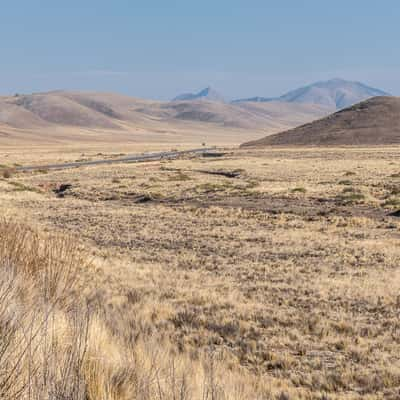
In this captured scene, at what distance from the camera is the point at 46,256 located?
833cm

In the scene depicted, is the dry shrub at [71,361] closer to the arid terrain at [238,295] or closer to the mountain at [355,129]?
the arid terrain at [238,295]

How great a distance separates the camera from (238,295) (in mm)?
13273

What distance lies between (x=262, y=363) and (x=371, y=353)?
5.69 feet

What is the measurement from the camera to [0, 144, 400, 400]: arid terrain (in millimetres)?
6434

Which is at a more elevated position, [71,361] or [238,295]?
[71,361]

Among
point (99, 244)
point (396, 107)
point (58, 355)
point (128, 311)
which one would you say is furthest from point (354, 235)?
point (396, 107)

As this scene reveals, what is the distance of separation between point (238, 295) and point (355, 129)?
14037 centimetres

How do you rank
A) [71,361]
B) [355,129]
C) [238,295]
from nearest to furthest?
1. [71,361]
2. [238,295]
3. [355,129]

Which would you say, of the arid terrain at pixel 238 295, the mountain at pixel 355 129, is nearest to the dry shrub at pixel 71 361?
the arid terrain at pixel 238 295

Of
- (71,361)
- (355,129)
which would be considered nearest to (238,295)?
(71,361)

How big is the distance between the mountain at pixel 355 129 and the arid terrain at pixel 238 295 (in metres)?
106

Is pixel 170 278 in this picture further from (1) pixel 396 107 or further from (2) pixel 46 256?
(1) pixel 396 107

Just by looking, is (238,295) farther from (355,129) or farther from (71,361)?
(355,129)

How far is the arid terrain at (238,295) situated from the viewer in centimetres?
643
